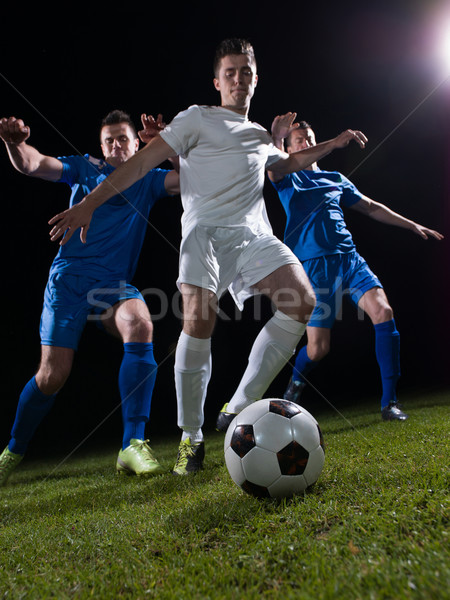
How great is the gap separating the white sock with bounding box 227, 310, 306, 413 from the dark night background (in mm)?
4699

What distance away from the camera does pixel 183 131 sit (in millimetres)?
2434

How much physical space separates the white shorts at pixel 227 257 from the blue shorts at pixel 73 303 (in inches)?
30.8

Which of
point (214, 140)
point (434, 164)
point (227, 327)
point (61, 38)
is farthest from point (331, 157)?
point (214, 140)

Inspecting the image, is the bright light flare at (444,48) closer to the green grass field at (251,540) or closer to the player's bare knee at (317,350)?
the player's bare knee at (317,350)

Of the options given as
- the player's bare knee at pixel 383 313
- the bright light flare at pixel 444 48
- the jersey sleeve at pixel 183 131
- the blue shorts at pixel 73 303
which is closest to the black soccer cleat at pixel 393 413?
the player's bare knee at pixel 383 313

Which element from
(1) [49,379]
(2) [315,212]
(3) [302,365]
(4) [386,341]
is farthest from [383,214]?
(1) [49,379]

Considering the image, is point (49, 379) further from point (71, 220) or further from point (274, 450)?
point (274, 450)

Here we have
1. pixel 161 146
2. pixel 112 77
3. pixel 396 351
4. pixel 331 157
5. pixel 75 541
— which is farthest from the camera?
pixel 331 157

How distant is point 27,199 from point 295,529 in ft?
26.3

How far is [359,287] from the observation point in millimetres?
3803

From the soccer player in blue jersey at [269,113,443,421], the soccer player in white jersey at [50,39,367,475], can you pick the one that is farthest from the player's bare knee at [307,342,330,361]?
the soccer player in white jersey at [50,39,367,475]

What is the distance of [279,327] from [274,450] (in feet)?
3.00

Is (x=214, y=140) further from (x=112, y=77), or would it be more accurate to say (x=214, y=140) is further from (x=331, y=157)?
(x=331, y=157)

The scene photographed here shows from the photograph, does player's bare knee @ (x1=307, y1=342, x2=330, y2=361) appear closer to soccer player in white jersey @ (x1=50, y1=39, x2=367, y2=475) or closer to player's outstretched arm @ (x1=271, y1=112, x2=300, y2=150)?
soccer player in white jersey @ (x1=50, y1=39, x2=367, y2=475)
